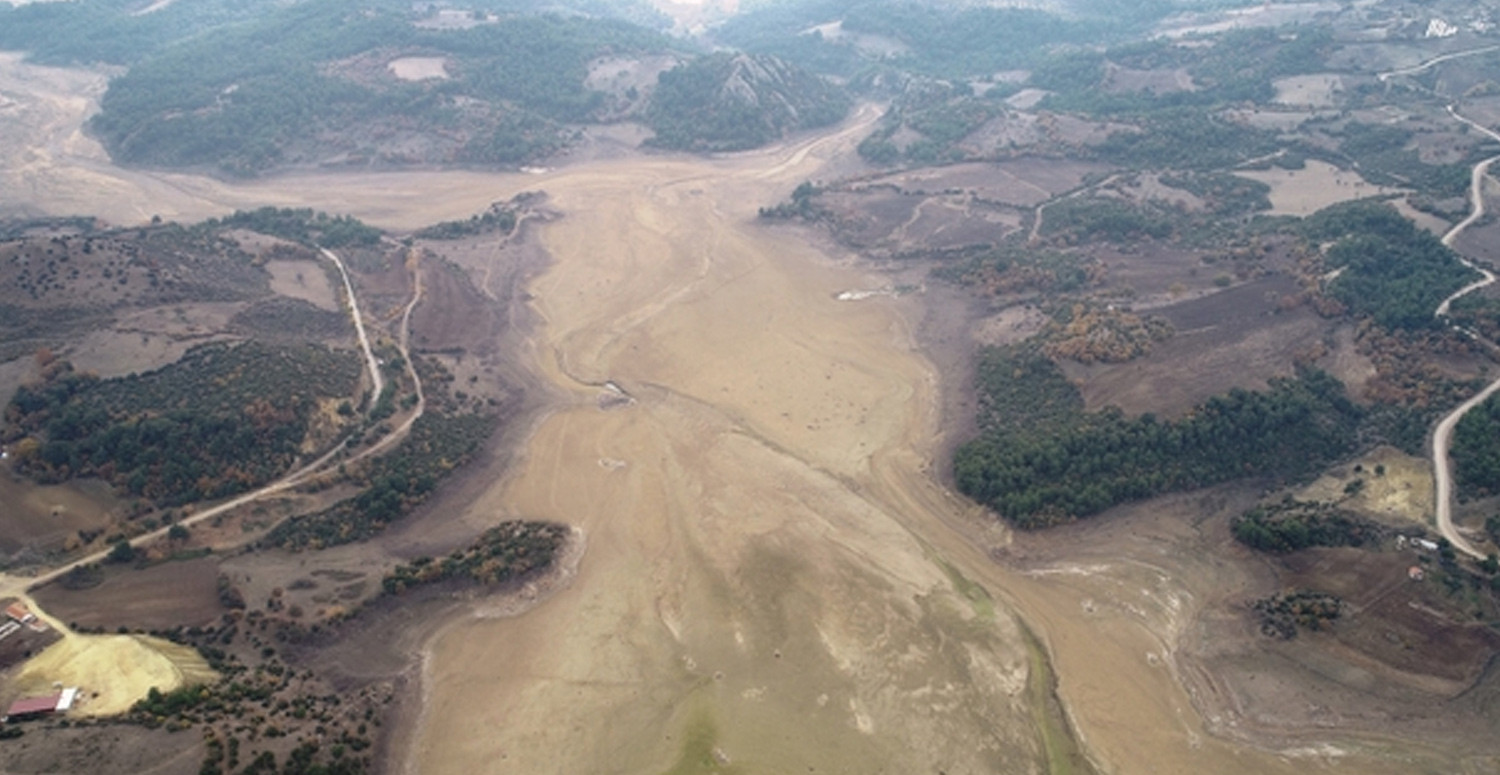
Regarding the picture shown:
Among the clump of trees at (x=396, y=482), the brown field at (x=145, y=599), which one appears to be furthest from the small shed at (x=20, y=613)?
the clump of trees at (x=396, y=482)

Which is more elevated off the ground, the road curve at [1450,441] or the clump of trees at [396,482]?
the road curve at [1450,441]

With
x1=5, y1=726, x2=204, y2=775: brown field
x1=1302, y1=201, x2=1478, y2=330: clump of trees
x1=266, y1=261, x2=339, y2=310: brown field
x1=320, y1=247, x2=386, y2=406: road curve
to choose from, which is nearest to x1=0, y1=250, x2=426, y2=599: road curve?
x1=320, y1=247, x2=386, y2=406: road curve

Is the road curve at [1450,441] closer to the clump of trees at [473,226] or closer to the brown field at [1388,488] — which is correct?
the brown field at [1388,488]

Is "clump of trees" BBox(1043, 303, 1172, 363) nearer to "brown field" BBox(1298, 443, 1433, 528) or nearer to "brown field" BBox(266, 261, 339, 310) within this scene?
"brown field" BBox(1298, 443, 1433, 528)

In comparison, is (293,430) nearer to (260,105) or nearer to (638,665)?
(638,665)

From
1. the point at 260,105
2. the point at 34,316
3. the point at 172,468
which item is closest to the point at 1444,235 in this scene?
the point at 172,468

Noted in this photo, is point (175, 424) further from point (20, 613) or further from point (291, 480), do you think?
point (20, 613)
